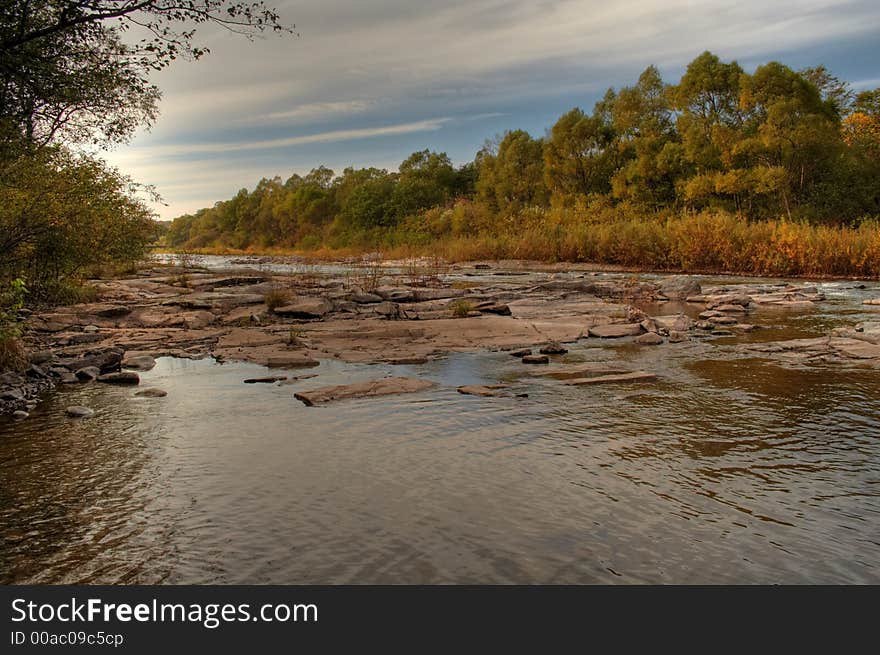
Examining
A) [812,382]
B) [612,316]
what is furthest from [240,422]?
[612,316]

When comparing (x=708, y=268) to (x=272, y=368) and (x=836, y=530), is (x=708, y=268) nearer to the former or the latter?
(x=272, y=368)

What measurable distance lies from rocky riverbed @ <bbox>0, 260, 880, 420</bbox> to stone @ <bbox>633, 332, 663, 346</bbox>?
0.15ft

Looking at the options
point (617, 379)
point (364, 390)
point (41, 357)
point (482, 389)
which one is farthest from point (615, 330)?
point (41, 357)

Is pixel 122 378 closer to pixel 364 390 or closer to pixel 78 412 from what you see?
pixel 78 412

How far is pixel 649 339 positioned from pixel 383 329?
16.7 feet

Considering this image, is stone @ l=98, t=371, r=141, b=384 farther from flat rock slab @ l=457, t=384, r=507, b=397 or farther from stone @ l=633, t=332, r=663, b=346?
stone @ l=633, t=332, r=663, b=346

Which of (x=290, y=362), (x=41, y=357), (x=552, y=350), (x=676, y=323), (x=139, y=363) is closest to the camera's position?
(x=41, y=357)

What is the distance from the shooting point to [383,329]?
1227 centimetres

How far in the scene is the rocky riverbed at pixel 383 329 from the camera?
8969mm

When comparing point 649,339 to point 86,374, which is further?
point 649,339

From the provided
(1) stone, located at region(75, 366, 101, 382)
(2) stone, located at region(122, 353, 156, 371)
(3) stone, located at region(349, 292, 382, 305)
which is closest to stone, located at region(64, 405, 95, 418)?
(1) stone, located at region(75, 366, 101, 382)

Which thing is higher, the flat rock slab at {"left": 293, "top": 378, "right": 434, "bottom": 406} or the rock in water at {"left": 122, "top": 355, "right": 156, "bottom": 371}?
Answer: the rock in water at {"left": 122, "top": 355, "right": 156, "bottom": 371}

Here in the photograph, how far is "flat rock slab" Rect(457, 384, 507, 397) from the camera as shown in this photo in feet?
24.6

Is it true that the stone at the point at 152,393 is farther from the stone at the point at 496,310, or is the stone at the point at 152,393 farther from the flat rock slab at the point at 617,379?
the stone at the point at 496,310
